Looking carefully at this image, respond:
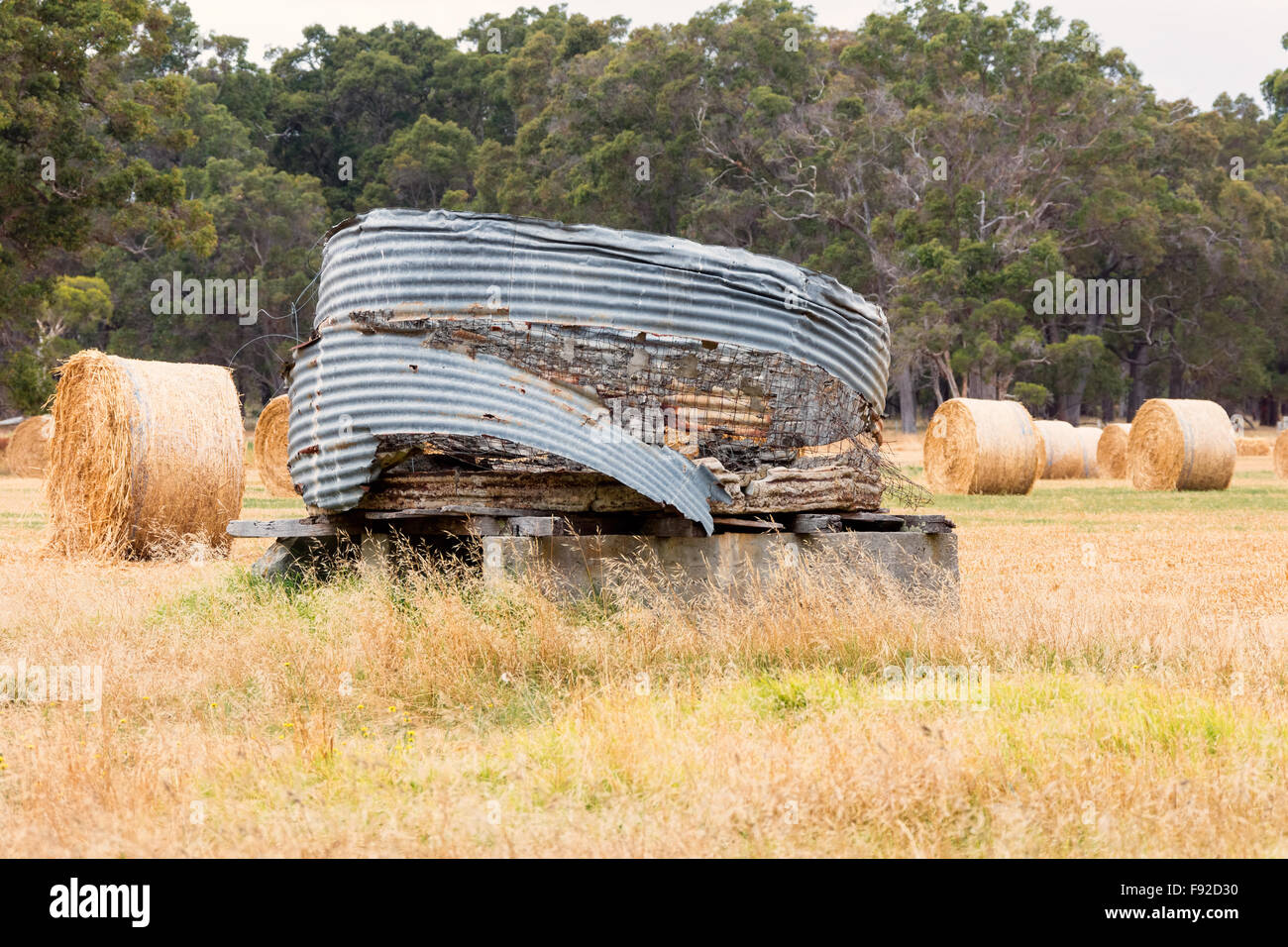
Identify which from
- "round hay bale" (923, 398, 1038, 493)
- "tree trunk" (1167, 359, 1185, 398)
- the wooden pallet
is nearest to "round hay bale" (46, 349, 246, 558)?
the wooden pallet

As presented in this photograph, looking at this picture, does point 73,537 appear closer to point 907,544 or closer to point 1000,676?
point 907,544

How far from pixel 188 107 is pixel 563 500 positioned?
53.7 m

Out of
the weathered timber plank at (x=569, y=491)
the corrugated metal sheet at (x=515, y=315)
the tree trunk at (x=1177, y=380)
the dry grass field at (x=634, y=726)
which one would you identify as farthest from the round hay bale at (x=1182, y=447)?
the tree trunk at (x=1177, y=380)

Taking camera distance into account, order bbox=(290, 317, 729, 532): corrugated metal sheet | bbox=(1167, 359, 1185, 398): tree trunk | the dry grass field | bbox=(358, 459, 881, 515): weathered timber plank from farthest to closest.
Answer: bbox=(1167, 359, 1185, 398): tree trunk
bbox=(358, 459, 881, 515): weathered timber plank
bbox=(290, 317, 729, 532): corrugated metal sheet
the dry grass field

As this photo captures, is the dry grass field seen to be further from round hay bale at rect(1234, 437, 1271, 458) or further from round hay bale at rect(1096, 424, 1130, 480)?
round hay bale at rect(1234, 437, 1271, 458)

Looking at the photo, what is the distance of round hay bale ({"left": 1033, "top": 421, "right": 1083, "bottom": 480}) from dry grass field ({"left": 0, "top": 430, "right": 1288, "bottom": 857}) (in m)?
20.9

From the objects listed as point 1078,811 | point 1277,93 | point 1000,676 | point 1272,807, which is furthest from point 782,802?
point 1277,93

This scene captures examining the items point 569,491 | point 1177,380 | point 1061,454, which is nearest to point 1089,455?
point 1061,454

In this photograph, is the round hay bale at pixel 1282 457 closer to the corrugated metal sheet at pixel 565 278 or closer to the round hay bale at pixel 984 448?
the round hay bale at pixel 984 448

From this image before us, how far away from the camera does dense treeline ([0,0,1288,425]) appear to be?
43.6 meters

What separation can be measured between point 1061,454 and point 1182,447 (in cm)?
605

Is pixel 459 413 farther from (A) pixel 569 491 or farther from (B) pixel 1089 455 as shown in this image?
(B) pixel 1089 455

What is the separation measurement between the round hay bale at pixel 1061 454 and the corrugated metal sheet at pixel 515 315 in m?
22.5

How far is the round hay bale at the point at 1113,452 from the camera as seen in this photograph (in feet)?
93.5
